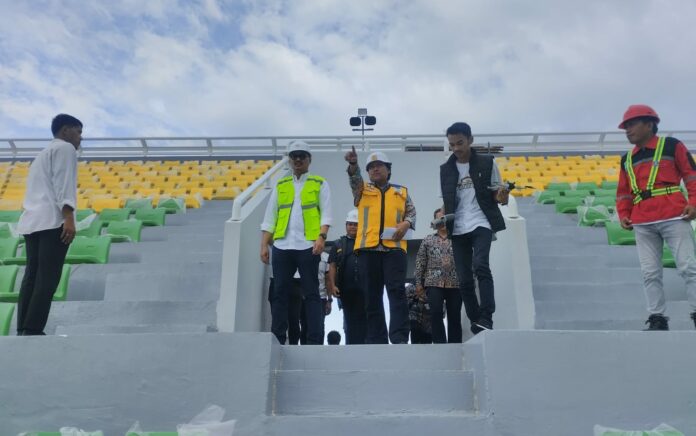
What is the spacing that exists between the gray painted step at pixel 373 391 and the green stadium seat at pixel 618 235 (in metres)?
4.13

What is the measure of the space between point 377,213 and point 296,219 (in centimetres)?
61

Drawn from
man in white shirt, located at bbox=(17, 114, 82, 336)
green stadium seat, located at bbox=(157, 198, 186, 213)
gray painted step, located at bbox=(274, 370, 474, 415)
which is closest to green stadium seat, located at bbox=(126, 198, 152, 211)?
green stadium seat, located at bbox=(157, 198, 186, 213)

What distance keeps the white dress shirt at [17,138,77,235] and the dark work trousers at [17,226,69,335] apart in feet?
0.21

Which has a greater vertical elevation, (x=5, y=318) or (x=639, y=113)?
(x=639, y=113)

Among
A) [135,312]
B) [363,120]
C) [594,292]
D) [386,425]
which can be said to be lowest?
[386,425]

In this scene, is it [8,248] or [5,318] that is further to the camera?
[8,248]

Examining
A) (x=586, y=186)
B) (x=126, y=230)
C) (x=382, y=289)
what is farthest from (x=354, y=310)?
(x=586, y=186)

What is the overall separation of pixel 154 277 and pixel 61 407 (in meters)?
2.65

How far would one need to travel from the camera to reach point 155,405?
9.85ft

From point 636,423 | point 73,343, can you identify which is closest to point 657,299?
point 636,423

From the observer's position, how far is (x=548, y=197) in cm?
938

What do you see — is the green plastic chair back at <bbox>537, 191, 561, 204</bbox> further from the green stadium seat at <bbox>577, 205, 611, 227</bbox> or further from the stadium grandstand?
the green stadium seat at <bbox>577, 205, 611, 227</bbox>

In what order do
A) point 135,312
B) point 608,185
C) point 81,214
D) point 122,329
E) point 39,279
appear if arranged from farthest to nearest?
point 608,185, point 81,214, point 135,312, point 122,329, point 39,279

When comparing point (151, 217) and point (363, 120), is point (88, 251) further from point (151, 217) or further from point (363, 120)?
point (363, 120)
